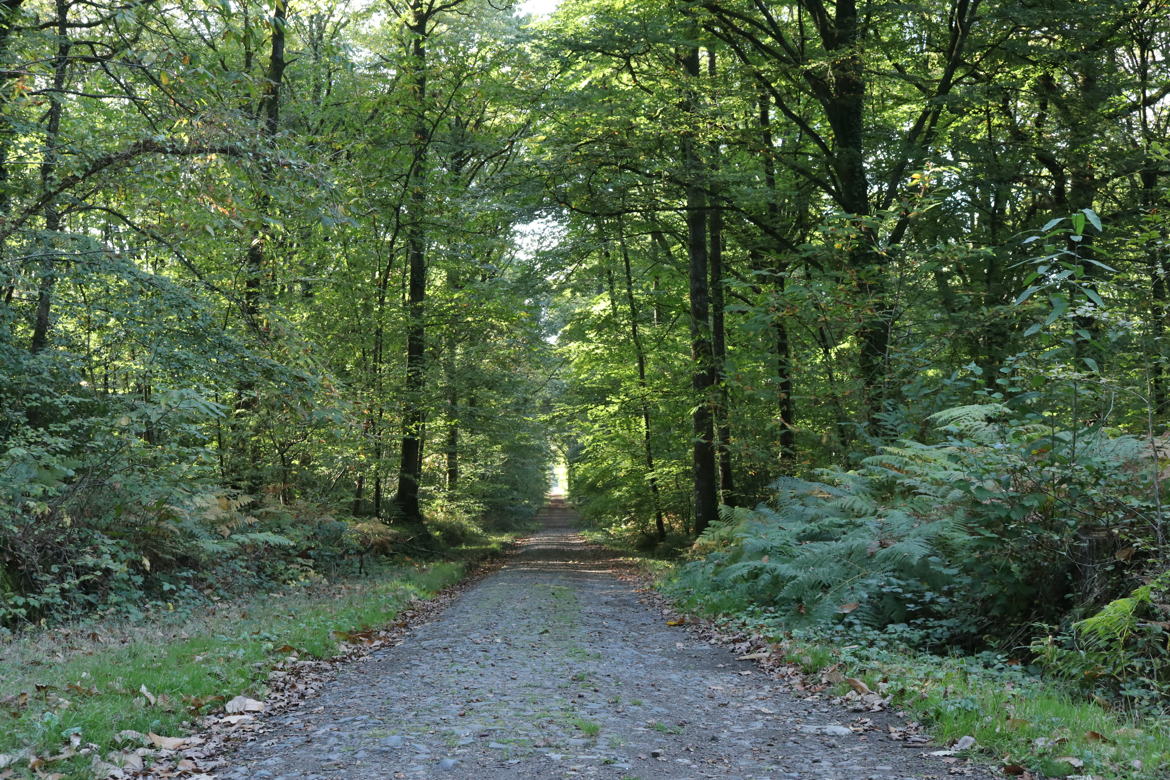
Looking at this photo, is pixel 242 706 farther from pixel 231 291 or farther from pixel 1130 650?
pixel 231 291

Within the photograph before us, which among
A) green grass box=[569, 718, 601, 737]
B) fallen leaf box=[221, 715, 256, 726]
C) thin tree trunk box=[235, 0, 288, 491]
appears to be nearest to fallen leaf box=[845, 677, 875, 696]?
green grass box=[569, 718, 601, 737]

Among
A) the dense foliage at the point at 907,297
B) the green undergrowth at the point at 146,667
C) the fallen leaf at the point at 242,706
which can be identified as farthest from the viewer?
the dense foliage at the point at 907,297

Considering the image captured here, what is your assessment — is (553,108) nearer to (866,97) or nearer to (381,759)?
(866,97)

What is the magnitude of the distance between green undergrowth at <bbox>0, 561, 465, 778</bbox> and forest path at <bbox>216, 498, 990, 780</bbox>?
661 mm

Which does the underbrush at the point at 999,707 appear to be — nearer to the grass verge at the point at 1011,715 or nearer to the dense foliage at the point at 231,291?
the grass verge at the point at 1011,715

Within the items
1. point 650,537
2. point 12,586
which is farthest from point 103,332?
point 650,537

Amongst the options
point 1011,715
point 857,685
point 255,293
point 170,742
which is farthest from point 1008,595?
point 255,293

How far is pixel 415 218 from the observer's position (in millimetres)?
17875

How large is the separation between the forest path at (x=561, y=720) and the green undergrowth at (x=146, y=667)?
2.17 feet

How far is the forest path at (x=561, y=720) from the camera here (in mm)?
4305

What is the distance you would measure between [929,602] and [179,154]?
862 cm

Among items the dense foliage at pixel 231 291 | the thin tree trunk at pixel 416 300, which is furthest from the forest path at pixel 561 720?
the thin tree trunk at pixel 416 300

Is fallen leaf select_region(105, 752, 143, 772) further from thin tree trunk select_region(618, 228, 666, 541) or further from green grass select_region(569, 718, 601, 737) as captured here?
thin tree trunk select_region(618, 228, 666, 541)

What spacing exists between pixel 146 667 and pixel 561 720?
336 centimetres
